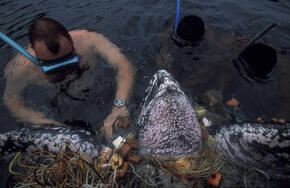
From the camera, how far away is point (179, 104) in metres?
1.94

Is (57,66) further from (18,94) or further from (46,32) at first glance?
(18,94)

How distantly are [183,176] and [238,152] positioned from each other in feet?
2.32

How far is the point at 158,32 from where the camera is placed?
4516 millimetres

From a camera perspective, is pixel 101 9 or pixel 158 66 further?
pixel 101 9

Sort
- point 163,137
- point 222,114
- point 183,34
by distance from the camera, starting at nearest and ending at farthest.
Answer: point 163,137 → point 222,114 → point 183,34

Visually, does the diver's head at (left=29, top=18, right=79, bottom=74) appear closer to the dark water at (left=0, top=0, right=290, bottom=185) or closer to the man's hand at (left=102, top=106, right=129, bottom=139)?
the dark water at (left=0, top=0, right=290, bottom=185)

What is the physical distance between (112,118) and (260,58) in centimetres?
283

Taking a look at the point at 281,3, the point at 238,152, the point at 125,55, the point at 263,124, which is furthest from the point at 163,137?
the point at 281,3

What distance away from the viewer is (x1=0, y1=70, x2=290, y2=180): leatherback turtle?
1800 millimetres

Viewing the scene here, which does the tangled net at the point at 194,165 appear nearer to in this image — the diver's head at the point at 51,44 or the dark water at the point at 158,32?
the dark water at the point at 158,32

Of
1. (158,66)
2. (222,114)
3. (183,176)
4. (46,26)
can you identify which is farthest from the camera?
(158,66)

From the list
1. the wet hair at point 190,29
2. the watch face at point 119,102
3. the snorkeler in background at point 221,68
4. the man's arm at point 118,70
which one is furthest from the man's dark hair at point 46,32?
the wet hair at point 190,29

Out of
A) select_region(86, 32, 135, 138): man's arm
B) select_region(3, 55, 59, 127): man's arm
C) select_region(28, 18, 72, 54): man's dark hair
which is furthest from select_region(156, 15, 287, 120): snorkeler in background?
select_region(3, 55, 59, 127): man's arm

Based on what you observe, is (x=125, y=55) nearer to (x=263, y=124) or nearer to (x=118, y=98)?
(x=118, y=98)
